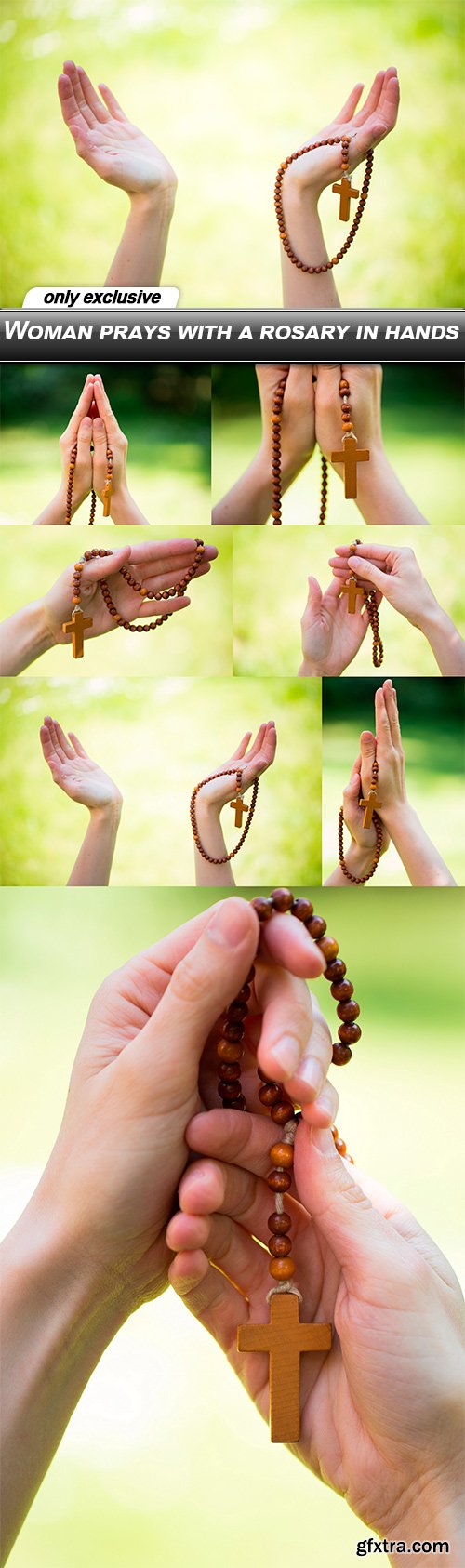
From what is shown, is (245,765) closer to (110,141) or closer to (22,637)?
(22,637)

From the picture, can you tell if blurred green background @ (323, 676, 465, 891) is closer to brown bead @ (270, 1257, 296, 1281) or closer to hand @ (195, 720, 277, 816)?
hand @ (195, 720, 277, 816)

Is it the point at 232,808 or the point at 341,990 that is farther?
the point at 232,808

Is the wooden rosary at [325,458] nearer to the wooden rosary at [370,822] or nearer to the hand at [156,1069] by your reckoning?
the wooden rosary at [370,822]

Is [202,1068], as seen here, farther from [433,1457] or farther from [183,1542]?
[183,1542]

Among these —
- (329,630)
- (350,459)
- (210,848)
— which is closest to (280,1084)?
(210,848)

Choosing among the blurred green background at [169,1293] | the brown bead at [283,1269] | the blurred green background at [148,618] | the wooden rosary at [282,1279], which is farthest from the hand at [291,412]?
the brown bead at [283,1269]

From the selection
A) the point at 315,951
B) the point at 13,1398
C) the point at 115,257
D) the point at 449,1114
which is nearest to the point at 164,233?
the point at 115,257

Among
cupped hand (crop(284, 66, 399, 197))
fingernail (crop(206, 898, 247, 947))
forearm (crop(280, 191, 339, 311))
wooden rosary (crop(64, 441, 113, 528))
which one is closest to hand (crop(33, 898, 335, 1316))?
fingernail (crop(206, 898, 247, 947))
